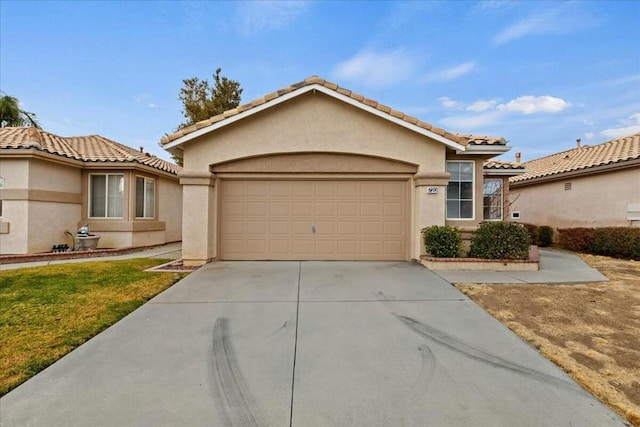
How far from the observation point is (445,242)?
8258mm

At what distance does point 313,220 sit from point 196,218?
337 cm

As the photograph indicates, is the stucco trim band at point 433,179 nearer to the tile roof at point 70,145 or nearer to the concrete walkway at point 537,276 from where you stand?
the concrete walkway at point 537,276

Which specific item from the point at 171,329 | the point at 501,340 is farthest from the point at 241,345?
the point at 501,340

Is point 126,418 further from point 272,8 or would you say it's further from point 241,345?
point 272,8

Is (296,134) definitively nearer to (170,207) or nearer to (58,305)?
(58,305)

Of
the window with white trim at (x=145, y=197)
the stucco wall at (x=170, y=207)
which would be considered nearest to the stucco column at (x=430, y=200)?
the window with white trim at (x=145, y=197)

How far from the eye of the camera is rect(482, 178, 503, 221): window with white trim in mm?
11344

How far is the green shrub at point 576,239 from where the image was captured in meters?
12.0

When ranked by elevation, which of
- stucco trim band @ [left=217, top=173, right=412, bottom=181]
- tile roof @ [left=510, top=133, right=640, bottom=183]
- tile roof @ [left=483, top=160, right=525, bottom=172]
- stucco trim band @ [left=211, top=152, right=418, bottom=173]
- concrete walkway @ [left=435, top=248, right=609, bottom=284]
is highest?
tile roof @ [left=510, top=133, right=640, bottom=183]

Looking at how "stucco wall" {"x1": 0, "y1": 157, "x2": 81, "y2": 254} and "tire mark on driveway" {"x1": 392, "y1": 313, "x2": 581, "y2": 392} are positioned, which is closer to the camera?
"tire mark on driveway" {"x1": 392, "y1": 313, "x2": 581, "y2": 392}

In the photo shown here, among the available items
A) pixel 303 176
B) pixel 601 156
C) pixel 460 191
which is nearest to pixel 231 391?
pixel 303 176

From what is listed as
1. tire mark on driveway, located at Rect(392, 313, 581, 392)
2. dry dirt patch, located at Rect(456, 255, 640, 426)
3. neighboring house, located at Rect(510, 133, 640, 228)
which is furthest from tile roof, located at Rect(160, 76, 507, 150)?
neighboring house, located at Rect(510, 133, 640, 228)

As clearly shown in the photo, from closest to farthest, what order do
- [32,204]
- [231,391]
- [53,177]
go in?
[231,391] < [32,204] < [53,177]

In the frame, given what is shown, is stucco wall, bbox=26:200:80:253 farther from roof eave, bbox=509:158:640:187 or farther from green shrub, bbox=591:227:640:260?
roof eave, bbox=509:158:640:187
